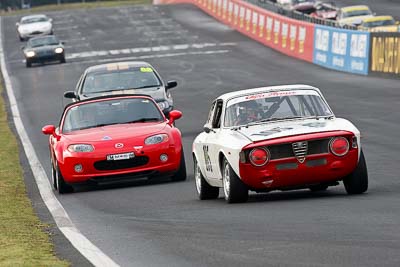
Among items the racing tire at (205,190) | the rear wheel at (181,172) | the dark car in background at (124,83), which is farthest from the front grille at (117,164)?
the dark car in background at (124,83)

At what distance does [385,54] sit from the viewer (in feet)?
126

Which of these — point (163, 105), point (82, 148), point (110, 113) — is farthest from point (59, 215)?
point (163, 105)

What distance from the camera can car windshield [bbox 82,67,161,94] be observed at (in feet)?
80.2

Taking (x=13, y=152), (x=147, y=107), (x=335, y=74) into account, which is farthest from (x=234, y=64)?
(x=147, y=107)

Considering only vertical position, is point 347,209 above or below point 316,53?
above

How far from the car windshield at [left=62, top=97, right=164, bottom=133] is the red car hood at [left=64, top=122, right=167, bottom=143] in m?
0.27

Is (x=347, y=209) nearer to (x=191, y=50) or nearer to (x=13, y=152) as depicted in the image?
(x=13, y=152)

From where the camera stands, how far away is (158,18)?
8044 centimetres

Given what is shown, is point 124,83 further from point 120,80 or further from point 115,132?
point 115,132

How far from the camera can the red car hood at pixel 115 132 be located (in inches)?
699

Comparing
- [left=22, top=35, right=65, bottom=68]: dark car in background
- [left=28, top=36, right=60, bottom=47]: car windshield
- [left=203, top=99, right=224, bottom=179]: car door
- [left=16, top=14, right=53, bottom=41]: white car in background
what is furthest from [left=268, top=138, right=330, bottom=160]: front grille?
[left=16, top=14, right=53, bottom=41]: white car in background

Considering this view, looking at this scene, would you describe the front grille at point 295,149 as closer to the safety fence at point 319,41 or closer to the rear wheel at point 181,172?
the rear wheel at point 181,172

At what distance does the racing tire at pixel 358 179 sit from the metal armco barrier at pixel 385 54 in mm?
23844

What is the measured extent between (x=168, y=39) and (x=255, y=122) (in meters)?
53.4
